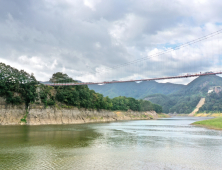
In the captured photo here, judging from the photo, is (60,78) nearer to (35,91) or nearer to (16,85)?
(35,91)

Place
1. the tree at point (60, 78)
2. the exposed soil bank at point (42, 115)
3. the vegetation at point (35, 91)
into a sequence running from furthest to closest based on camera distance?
the tree at point (60, 78), the vegetation at point (35, 91), the exposed soil bank at point (42, 115)

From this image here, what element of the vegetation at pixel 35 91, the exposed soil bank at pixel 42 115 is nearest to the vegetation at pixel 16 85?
the vegetation at pixel 35 91

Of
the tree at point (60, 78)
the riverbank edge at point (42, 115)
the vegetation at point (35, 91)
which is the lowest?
the riverbank edge at point (42, 115)

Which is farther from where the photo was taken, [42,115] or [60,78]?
[60,78]

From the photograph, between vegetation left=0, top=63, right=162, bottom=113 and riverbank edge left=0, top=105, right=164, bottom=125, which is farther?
vegetation left=0, top=63, right=162, bottom=113

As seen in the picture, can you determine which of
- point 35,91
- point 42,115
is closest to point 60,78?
point 35,91

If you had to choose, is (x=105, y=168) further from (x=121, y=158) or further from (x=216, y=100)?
(x=216, y=100)

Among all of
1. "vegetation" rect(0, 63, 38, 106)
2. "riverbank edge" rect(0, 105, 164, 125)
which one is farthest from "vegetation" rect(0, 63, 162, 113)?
"riverbank edge" rect(0, 105, 164, 125)

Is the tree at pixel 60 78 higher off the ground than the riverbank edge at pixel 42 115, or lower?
higher

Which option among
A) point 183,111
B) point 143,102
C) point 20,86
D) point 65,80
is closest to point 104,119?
point 65,80

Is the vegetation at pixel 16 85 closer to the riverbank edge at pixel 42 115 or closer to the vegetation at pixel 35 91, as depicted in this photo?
the vegetation at pixel 35 91

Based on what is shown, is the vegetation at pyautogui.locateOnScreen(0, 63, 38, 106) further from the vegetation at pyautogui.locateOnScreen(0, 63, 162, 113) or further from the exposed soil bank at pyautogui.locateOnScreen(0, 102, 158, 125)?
the exposed soil bank at pyautogui.locateOnScreen(0, 102, 158, 125)

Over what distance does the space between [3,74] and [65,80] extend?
934 inches

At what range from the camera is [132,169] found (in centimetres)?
1340
